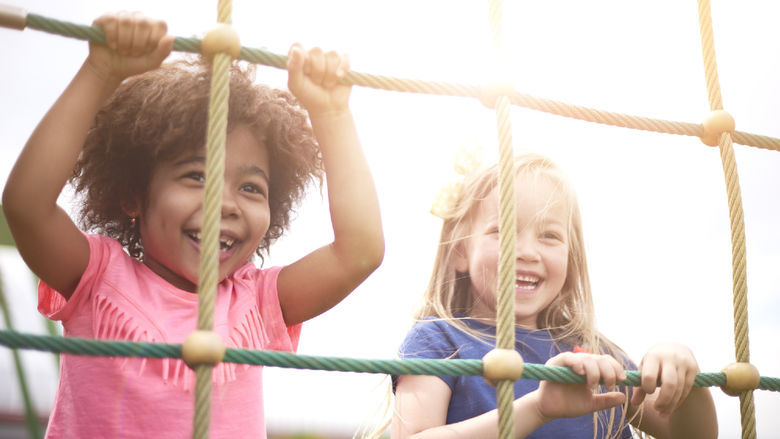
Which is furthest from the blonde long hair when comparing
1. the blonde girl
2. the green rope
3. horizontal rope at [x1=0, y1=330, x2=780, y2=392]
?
the green rope

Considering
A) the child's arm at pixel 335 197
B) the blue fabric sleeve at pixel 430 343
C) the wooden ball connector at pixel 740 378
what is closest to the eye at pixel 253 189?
the child's arm at pixel 335 197

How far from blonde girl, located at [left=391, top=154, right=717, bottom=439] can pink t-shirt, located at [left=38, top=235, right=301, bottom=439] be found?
0.79ft

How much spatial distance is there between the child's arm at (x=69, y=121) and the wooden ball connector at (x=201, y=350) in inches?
10.8

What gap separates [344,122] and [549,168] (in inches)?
21.0

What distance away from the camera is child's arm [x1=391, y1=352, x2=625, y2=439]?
904 millimetres

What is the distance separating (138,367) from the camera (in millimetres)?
1027

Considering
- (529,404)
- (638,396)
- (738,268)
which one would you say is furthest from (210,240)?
(738,268)

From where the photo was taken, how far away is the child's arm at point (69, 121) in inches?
34.4

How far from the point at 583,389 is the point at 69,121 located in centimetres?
67

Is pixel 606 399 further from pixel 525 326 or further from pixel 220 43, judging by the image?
pixel 220 43

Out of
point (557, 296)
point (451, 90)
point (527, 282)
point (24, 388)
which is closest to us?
point (451, 90)

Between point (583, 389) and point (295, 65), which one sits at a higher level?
point (295, 65)

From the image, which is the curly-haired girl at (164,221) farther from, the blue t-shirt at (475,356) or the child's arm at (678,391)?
the child's arm at (678,391)

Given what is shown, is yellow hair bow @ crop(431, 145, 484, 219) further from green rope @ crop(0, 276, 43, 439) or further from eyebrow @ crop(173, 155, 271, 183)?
green rope @ crop(0, 276, 43, 439)
